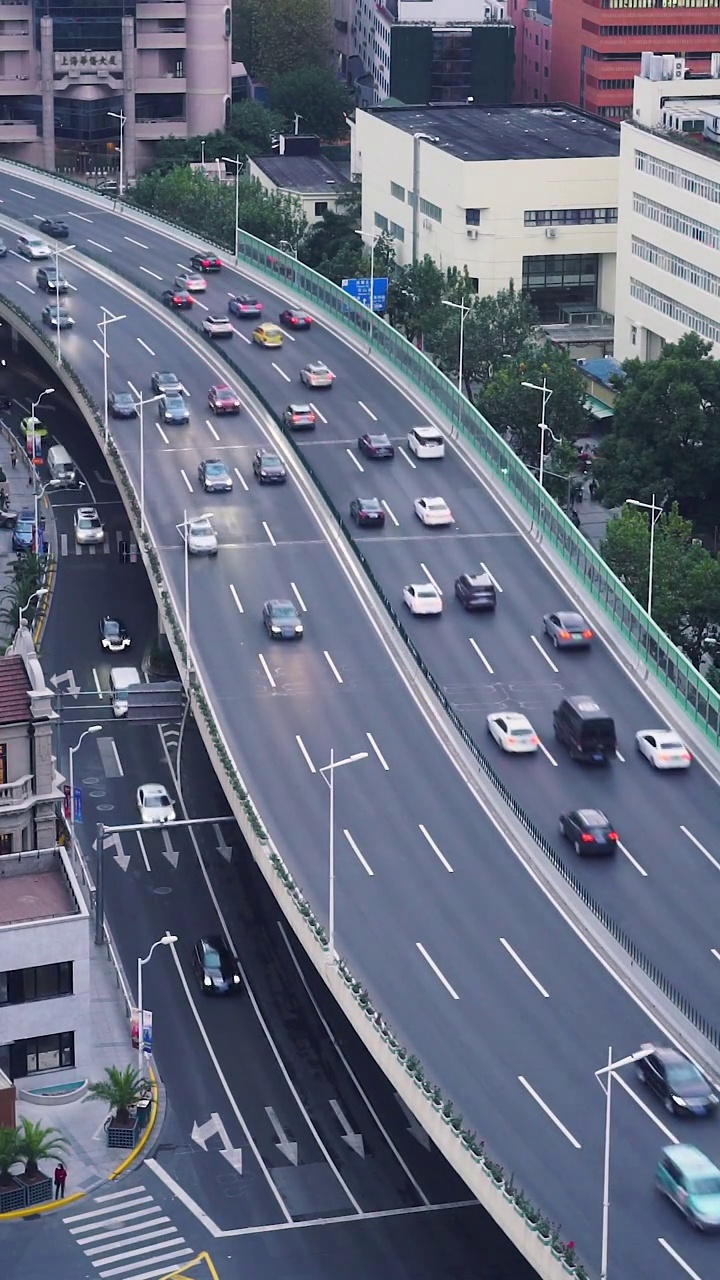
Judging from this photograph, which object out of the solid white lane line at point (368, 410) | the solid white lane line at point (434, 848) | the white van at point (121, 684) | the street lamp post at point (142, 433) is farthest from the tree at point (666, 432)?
the solid white lane line at point (434, 848)

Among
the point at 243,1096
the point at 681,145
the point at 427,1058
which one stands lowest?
the point at 243,1096

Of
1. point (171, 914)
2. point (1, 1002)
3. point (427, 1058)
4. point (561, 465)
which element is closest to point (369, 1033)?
point (427, 1058)

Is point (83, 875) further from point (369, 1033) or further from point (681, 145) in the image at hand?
point (681, 145)

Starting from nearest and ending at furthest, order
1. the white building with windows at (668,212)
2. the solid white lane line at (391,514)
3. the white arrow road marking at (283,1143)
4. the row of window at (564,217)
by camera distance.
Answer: the white arrow road marking at (283,1143) < the solid white lane line at (391,514) < the white building with windows at (668,212) < the row of window at (564,217)

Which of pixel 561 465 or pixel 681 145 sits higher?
pixel 681 145

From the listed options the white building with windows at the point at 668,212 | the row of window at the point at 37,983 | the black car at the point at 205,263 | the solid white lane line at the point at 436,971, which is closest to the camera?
the solid white lane line at the point at 436,971

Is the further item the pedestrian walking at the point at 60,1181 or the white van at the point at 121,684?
the white van at the point at 121,684

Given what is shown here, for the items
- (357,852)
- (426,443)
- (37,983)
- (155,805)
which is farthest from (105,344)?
(37,983)

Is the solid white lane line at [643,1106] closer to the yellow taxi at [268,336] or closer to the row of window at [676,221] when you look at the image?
the yellow taxi at [268,336]
